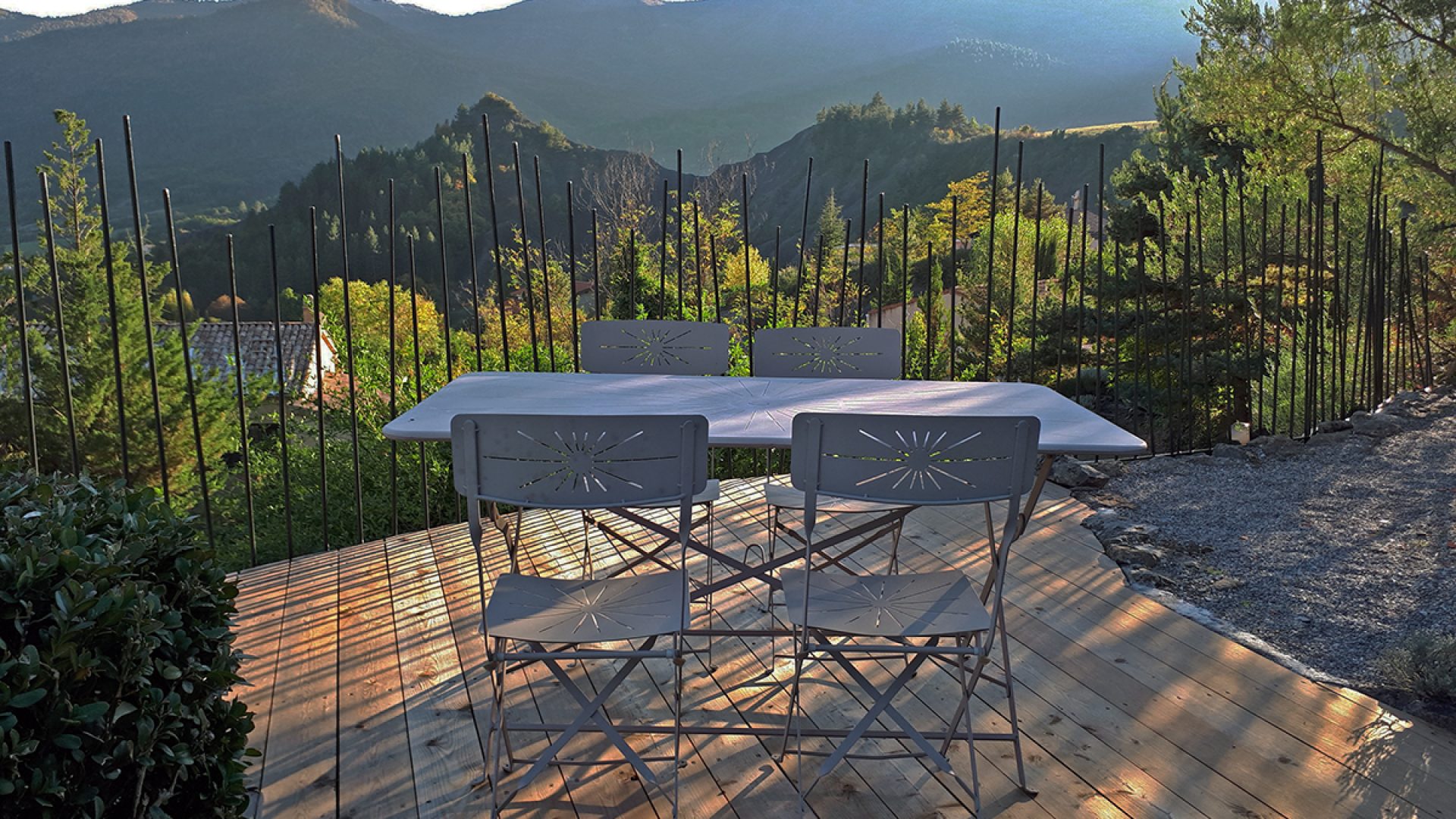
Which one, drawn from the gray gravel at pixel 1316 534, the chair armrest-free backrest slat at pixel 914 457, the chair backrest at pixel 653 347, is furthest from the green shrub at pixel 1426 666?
the chair backrest at pixel 653 347

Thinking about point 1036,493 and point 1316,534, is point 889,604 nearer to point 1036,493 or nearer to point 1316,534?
point 1036,493

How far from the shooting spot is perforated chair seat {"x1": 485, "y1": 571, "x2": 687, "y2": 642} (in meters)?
2.04

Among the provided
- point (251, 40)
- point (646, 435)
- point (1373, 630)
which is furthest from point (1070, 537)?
point (251, 40)

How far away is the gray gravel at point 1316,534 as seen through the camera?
10.2 ft

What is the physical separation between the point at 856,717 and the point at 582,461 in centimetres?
104

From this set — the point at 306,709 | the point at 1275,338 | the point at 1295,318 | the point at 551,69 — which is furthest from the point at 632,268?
the point at 551,69

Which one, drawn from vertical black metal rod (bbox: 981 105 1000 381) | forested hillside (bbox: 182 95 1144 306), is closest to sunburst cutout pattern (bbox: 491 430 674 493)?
vertical black metal rod (bbox: 981 105 1000 381)

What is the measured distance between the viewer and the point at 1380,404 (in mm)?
6117

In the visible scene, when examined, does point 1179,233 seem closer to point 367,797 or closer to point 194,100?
point 367,797

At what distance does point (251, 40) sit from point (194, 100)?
12.9 metres

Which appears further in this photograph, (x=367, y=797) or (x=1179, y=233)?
(x=1179, y=233)

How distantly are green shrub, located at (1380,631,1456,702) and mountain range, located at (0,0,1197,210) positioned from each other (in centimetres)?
6742

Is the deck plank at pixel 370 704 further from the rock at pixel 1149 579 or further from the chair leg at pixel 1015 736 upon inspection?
the rock at pixel 1149 579

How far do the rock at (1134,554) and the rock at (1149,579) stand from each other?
2.3 inches
